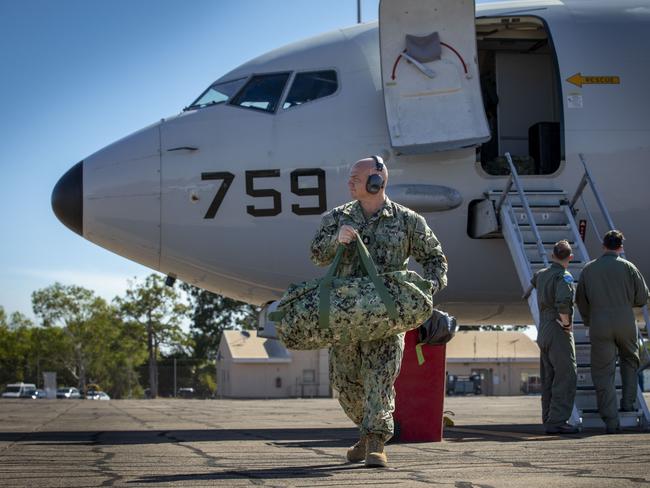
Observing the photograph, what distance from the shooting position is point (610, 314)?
9.30 m

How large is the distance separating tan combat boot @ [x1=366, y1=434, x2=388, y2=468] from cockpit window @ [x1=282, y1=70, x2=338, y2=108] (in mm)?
6703

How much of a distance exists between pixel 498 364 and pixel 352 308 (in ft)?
175

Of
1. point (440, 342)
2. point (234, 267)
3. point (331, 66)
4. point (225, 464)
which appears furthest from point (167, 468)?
point (331, 66)

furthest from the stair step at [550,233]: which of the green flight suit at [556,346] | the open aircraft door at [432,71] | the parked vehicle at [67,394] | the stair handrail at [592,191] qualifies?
the parked vehicle at [67,394]

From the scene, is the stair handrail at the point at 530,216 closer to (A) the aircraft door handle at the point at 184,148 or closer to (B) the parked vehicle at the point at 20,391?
(A) the aircraft door handle at the point at 184,148

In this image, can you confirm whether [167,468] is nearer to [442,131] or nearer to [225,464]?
[225,464]

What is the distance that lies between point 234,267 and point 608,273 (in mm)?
4447

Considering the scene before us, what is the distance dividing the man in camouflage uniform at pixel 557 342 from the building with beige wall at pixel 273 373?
46.8m

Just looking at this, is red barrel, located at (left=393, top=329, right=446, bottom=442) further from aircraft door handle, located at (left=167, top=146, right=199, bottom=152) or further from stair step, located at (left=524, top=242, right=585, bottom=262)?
aircraft door handle, located at (left=167, top=146, right=199, bottom=152)

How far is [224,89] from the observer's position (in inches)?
498

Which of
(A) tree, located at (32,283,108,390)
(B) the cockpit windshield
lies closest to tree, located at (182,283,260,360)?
(A) tree, located at (32,283,108,390)

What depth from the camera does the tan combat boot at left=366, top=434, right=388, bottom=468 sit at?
19.6 ft

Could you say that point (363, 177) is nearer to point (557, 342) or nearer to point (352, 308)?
point (352, 308)

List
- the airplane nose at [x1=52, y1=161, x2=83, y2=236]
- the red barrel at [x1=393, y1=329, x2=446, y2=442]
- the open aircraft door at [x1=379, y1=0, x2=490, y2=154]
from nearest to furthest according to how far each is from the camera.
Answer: the red barrel at [x1=393, y1=329, x2=446, y2=442]
the open aircraft door at [x1=379, y1=0, x2=490, y2=154]
the airplane nose at [x1=52, y1=161, x2=83, y2=236]
